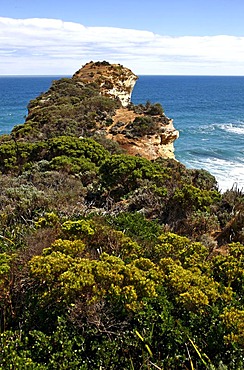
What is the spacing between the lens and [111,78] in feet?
135

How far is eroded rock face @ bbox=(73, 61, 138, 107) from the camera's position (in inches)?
1559

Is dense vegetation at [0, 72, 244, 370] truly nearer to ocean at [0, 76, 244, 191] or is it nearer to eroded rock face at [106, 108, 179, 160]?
eroded rock face at [106, 108, 179, 160]

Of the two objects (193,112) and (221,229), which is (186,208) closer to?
(221,229)

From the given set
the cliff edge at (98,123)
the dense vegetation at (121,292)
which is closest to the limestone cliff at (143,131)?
the cliff edge at (98,123)

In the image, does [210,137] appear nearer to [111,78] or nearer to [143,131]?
[111,78]

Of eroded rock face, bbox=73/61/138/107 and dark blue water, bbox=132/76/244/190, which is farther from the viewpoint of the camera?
eroded rock face, bbox=73/61/138/107

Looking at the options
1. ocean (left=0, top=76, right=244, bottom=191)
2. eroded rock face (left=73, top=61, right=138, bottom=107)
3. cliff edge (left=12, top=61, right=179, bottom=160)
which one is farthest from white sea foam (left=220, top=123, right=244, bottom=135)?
cliff edge (left=12, top=61, right=179, bottom=160)

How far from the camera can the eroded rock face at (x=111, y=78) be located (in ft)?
130

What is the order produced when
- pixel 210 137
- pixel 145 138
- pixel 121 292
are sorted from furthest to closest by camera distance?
pixel 210 137, pixel 145 138, pixel 121 292

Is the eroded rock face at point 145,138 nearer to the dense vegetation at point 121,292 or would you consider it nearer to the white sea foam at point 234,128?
the dense vegetation at point 121,292

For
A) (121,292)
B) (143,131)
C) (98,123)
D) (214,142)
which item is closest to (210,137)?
(214,142)

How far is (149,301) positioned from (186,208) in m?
5.54

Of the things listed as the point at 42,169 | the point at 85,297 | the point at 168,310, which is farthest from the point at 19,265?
the point at 42,169

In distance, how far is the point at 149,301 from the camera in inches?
→ 223
